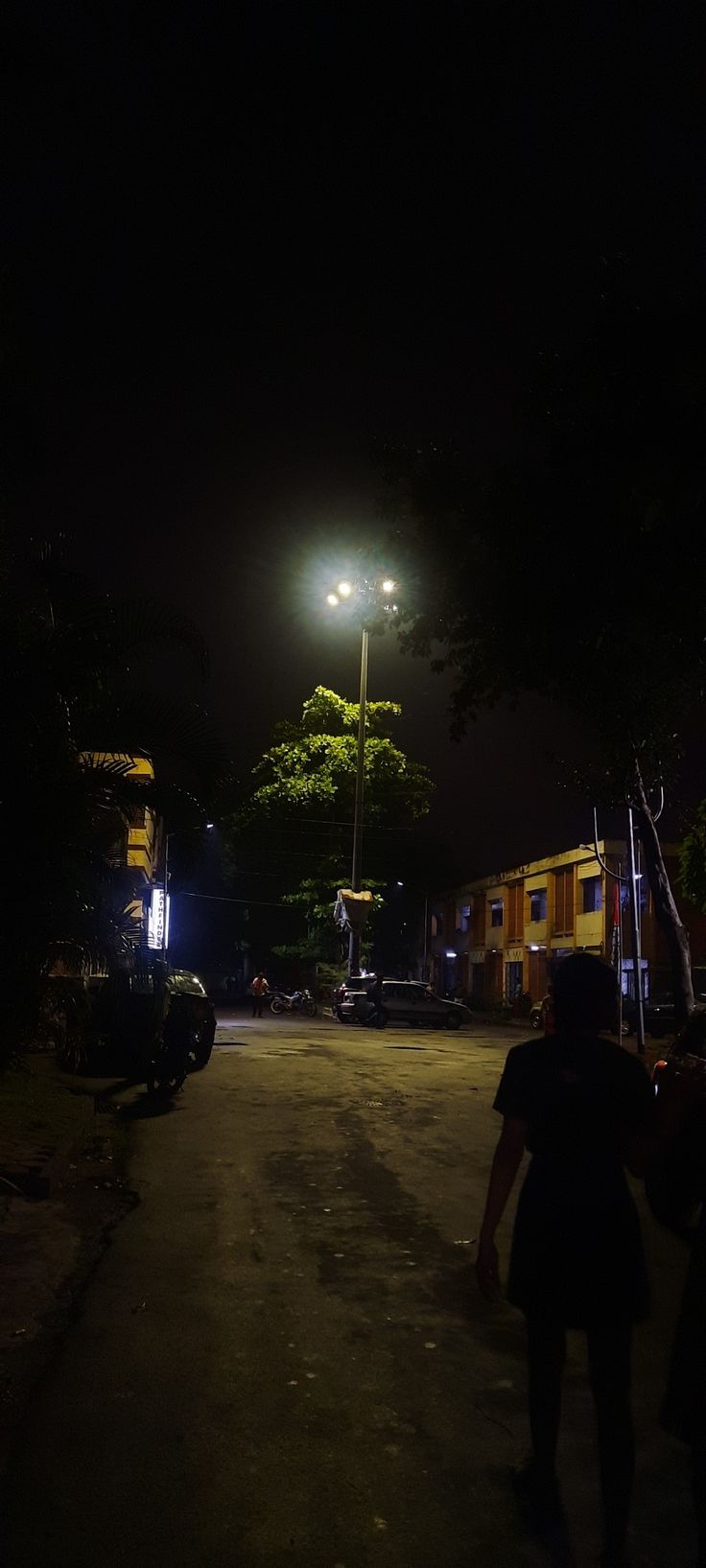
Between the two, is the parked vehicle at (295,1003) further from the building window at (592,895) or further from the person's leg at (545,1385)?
the person's leg at (545,1385)

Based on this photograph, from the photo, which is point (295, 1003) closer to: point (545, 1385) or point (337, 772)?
point (337, 772)

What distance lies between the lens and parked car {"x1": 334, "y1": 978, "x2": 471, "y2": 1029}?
3503 centimetres

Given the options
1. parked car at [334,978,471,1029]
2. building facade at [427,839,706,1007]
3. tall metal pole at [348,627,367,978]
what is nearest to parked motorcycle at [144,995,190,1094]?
building facade at [427,839,706,1007]

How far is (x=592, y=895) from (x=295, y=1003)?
13.1 meters

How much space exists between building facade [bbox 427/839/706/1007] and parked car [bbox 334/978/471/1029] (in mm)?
5519

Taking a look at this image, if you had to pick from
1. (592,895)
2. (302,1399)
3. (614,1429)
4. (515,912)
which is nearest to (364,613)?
(302,1399)

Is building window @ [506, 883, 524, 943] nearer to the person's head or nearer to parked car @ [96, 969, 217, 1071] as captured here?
parked car @ [96, 969, 217, 1071]

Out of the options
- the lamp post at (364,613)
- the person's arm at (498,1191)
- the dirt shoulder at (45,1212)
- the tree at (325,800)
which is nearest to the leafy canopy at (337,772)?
the tree at (325,800)

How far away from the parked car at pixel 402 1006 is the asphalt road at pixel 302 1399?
25584 mm

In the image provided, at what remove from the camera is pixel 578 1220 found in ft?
10.9

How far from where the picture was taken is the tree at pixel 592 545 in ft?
25.6

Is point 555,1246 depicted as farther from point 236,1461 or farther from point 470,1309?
point 470,1309

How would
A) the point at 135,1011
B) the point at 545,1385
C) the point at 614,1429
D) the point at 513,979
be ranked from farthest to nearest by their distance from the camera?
1. the point at 513,979
2. the point at 135,1011
3. the point at 545,1385
4. the point at 614,1429

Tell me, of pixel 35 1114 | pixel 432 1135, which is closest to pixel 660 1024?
pixel 432 1135
